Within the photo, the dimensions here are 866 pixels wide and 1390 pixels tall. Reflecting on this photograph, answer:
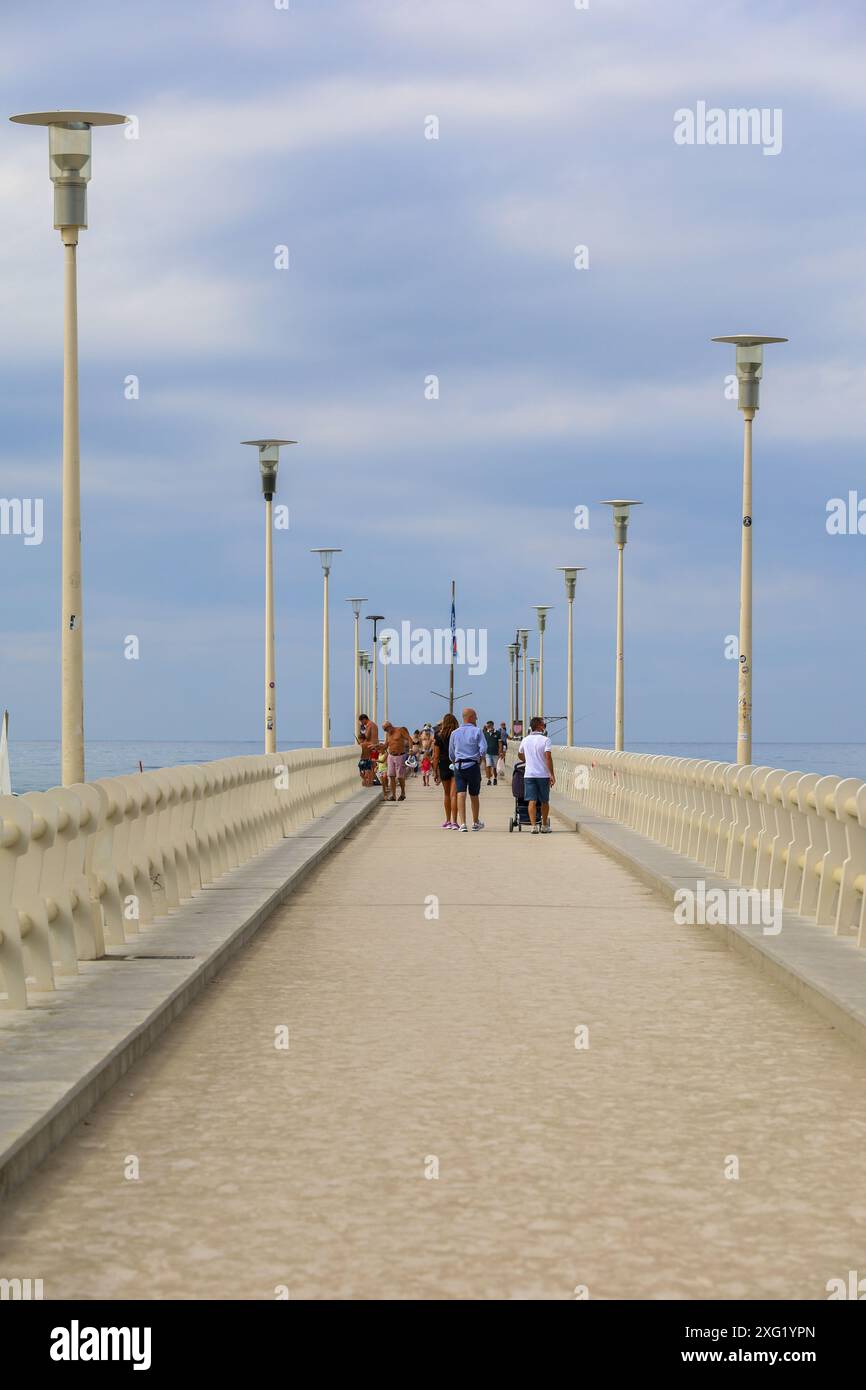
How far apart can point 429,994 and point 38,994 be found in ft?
7.90

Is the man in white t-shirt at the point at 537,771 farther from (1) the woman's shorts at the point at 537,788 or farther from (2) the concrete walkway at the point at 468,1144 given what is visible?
(2) the concrete walkway at the point at 468,1144

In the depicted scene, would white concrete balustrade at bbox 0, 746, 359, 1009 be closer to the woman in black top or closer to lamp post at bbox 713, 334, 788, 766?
lamp post at bbox 713, 334, 788, 766

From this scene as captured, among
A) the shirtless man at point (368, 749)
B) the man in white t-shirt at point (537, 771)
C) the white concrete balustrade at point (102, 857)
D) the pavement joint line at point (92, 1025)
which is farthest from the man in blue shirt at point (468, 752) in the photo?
the shirtless man at point (368, 749)

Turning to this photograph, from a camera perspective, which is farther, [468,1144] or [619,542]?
[619,542]

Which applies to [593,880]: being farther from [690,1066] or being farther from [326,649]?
[326,649]

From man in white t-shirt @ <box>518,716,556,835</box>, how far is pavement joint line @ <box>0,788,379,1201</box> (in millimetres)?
14630

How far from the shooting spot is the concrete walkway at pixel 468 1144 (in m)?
5.89

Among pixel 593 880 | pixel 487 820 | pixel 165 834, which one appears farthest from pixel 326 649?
pixel 165 834

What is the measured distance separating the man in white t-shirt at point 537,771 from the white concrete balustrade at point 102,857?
30.2ft

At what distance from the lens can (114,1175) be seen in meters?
7.15

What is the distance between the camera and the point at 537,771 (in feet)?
102

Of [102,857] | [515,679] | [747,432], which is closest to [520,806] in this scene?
[747,432]

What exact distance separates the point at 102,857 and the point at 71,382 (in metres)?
6.22

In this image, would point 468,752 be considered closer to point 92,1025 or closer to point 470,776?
point 470,776
